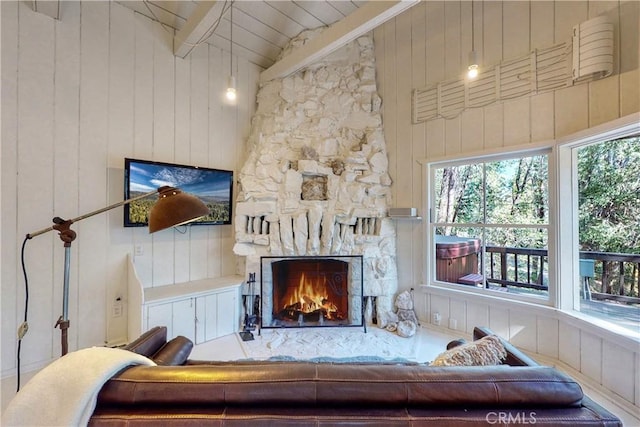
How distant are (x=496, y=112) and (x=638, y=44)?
0.94 m

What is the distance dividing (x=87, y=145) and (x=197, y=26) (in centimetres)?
150

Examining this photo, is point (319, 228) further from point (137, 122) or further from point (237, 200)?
point (137, 122)

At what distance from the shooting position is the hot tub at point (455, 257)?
3.03m

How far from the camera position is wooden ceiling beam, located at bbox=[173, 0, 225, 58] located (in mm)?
2523

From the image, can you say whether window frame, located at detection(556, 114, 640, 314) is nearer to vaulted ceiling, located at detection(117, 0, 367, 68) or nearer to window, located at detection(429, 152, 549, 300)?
window, located at detection(429, 152, 549, 300)

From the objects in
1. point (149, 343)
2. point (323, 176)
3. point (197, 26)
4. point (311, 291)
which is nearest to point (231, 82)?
point (197, 26)

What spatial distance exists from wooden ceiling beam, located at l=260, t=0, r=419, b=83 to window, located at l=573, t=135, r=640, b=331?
1.91m

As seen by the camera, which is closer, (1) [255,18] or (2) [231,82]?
(2) [231,82]

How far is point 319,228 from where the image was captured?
327 centimetres

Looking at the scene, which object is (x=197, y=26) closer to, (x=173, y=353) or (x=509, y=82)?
(x=173, y=353)

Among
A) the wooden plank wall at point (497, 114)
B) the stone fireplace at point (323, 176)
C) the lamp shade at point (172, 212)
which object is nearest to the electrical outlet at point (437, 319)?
the wooden plank wall at point (497, 114)

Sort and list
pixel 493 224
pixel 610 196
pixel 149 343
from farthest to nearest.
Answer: pixel 493 224, pixel 610 196, pixel 149 343

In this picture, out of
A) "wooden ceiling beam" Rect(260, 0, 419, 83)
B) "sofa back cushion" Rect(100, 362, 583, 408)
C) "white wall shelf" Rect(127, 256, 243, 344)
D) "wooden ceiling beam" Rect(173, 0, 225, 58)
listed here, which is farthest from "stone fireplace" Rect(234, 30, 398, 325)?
"sofa back cushion" Rect(100, 362, 583, 408)

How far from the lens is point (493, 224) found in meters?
2.86
